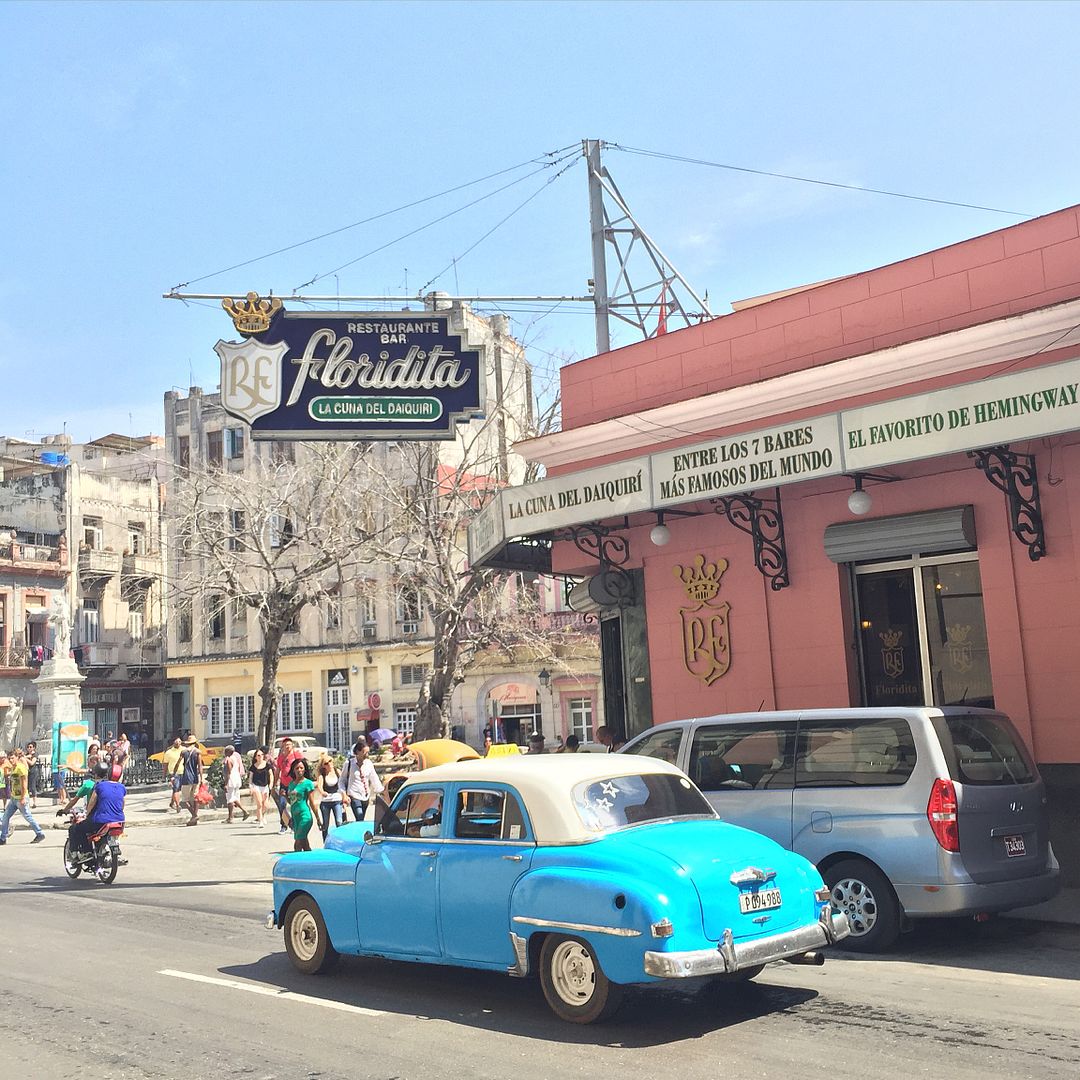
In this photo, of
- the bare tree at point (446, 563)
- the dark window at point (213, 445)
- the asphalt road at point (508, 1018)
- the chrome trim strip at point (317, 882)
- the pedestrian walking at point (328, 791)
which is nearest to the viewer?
the asphalt road at point (508, 1018)

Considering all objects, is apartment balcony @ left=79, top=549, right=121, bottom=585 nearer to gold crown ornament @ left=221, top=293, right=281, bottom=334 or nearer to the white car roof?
gold crown ornament @ left=221, top=293, right=281, bottom=334

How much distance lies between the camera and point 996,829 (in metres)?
8.95

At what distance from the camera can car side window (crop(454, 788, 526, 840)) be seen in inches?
288

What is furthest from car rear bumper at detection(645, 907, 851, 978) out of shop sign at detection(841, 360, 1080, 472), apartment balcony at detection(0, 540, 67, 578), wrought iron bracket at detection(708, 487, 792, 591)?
apartment balcony at detection(0, 540, 67, 578)

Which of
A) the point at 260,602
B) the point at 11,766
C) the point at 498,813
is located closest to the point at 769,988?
the point at 498,813

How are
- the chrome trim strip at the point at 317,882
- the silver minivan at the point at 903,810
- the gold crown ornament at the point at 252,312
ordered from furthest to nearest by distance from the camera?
the gold crown ornament at the point at 252,312, the silver minivan at the point at 903,810, the chrome trim strip at the point at 317,882

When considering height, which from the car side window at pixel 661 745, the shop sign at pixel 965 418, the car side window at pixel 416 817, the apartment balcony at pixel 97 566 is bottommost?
the car side window at pixel 416 817

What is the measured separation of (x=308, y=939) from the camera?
8.48m

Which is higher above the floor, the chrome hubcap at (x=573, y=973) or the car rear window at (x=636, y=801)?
the car rear window at (x=636, y=801)

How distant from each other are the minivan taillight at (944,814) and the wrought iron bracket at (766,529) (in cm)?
528

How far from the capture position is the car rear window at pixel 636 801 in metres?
7.20

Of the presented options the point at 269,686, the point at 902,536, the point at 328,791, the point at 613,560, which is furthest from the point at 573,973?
the point at 269,686

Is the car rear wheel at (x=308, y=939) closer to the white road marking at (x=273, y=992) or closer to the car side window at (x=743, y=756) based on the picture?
the white road marking at (x=273, y=992)

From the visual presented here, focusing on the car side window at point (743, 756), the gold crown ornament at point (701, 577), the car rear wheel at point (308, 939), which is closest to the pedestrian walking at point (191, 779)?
the gold crown ornament at point (701, 577)
